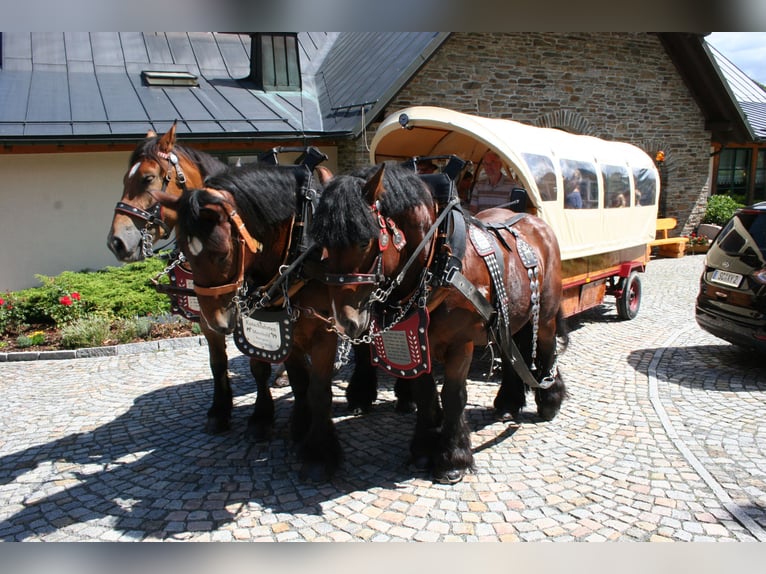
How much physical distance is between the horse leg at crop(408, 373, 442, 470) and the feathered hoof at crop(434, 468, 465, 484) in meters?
0.16

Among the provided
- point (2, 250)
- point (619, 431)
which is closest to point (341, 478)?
point (619, 431)

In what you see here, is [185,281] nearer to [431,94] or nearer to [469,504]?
[469,504]

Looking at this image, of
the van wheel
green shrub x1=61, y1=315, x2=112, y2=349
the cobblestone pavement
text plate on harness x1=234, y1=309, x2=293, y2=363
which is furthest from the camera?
the van wheel

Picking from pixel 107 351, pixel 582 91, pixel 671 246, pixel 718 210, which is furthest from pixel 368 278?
pixel 718 210

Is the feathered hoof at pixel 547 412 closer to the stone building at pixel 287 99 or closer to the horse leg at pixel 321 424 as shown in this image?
the horse leg at pixel 321 424

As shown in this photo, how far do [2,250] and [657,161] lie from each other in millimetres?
14782

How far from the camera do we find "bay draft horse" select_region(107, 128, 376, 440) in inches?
131

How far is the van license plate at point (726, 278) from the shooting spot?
17.6ft

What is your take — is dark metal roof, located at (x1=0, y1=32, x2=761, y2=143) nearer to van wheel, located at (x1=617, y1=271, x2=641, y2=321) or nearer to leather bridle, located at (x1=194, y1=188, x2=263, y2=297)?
van wheel, located at (x1=617, y1=271, x2=641, y2=321)

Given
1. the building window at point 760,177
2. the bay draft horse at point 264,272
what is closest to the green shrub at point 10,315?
the bay draft horse at point 264,272

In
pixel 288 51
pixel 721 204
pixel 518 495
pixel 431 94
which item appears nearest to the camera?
pixel 518 495

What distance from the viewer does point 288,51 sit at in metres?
11.7

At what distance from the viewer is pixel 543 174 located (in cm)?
510

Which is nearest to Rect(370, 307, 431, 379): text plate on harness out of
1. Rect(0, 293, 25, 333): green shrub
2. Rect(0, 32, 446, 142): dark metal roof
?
Rect(0, 32, 446, 142): dark metal roof
